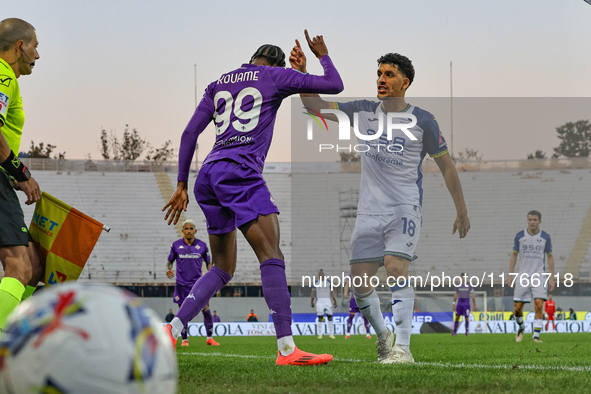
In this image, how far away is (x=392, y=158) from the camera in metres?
5.84

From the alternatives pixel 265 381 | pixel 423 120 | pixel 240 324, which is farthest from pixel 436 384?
pixel 240 324

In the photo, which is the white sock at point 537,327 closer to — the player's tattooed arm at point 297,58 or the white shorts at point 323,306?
the white shorts at point 323,306

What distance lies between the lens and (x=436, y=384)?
3.16 meters

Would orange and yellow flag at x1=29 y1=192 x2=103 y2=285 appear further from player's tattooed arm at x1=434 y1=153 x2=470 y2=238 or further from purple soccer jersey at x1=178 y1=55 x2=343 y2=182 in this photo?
player's tattooed arm at x1=434 y1=153 x2=470 y2=238

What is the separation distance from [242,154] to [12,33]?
169 cm

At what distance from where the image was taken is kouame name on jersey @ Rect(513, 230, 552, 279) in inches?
477

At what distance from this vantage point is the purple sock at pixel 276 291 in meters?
4.14

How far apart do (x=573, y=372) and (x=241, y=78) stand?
10.0ft

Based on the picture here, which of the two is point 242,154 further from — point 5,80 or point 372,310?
point 372,310

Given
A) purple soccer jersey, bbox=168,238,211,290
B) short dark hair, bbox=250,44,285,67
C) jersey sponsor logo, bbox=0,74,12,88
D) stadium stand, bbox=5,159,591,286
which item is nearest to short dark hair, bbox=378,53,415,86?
short dark hair, bbox=250,44,285,67

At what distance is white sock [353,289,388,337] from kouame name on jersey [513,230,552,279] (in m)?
7.66

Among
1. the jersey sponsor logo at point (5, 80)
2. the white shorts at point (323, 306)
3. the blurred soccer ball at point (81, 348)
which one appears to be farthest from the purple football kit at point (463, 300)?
the blurred soccer ball at point (81, 348)

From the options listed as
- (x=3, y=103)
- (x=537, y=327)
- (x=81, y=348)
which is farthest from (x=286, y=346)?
(x=537, y=327)

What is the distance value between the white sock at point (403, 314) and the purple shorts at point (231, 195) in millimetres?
1735
